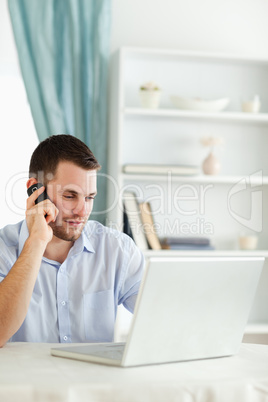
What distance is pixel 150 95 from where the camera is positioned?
129 inches

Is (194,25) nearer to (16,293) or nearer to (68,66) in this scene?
(68,66)

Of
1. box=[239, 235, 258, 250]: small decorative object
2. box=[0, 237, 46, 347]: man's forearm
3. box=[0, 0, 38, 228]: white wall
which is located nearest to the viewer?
box=[0, 237, 46, 347]: man's forearm

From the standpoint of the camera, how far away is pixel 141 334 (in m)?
1.16

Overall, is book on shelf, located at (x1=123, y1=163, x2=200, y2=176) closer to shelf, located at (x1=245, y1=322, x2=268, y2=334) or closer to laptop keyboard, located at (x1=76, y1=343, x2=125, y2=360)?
shelf, located at (x1=245, y1=322, x2=268, y2=334)

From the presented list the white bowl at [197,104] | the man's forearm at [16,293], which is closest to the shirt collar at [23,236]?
the man's forearm at [16,293]

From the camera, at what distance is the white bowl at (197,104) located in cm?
334

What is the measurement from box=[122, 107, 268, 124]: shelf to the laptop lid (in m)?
2.02

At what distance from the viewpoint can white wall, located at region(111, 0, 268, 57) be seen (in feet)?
11.3

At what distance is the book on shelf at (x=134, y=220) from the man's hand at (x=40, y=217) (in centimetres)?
134

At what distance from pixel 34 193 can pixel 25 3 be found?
1.73m

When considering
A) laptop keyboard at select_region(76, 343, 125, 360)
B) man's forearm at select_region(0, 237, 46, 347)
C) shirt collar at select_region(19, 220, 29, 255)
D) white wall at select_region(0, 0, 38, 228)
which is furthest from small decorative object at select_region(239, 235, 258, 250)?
laptop keyboard at select_region(76, 343, 125, 360)

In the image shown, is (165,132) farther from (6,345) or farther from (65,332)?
(6,345)

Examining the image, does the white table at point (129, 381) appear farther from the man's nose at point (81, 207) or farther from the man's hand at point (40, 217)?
the man's nose at point (81, 207)

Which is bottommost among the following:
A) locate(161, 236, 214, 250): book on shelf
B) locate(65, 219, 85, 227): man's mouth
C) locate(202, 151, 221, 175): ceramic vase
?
locate(161, 236, 214, 250): book on shelf
